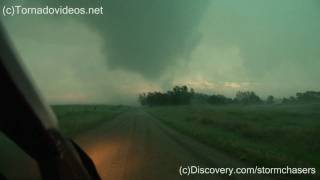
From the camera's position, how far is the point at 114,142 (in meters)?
12.6

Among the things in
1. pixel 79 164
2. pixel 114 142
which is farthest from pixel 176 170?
pixel 79 164

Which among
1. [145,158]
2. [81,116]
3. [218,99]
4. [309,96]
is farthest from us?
[81,116]

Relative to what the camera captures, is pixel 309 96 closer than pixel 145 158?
Yes

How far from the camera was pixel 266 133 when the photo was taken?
9828mm

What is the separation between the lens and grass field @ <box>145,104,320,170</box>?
8.19 m

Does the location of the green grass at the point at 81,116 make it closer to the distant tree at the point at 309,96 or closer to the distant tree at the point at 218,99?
the distant tree at the point at 218,99

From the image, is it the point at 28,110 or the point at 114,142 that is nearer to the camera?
the point at 28,110

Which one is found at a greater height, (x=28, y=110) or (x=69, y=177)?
(x=28, y=110)

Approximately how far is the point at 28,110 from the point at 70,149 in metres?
0.26

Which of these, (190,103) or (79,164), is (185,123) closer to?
(190,103)

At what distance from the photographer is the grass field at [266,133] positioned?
8.19m

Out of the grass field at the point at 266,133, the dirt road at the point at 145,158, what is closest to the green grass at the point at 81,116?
the dirt road at the point at 145,158

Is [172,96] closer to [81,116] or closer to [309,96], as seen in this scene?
[309,96]

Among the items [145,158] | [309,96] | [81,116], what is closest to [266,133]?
[309,96]
